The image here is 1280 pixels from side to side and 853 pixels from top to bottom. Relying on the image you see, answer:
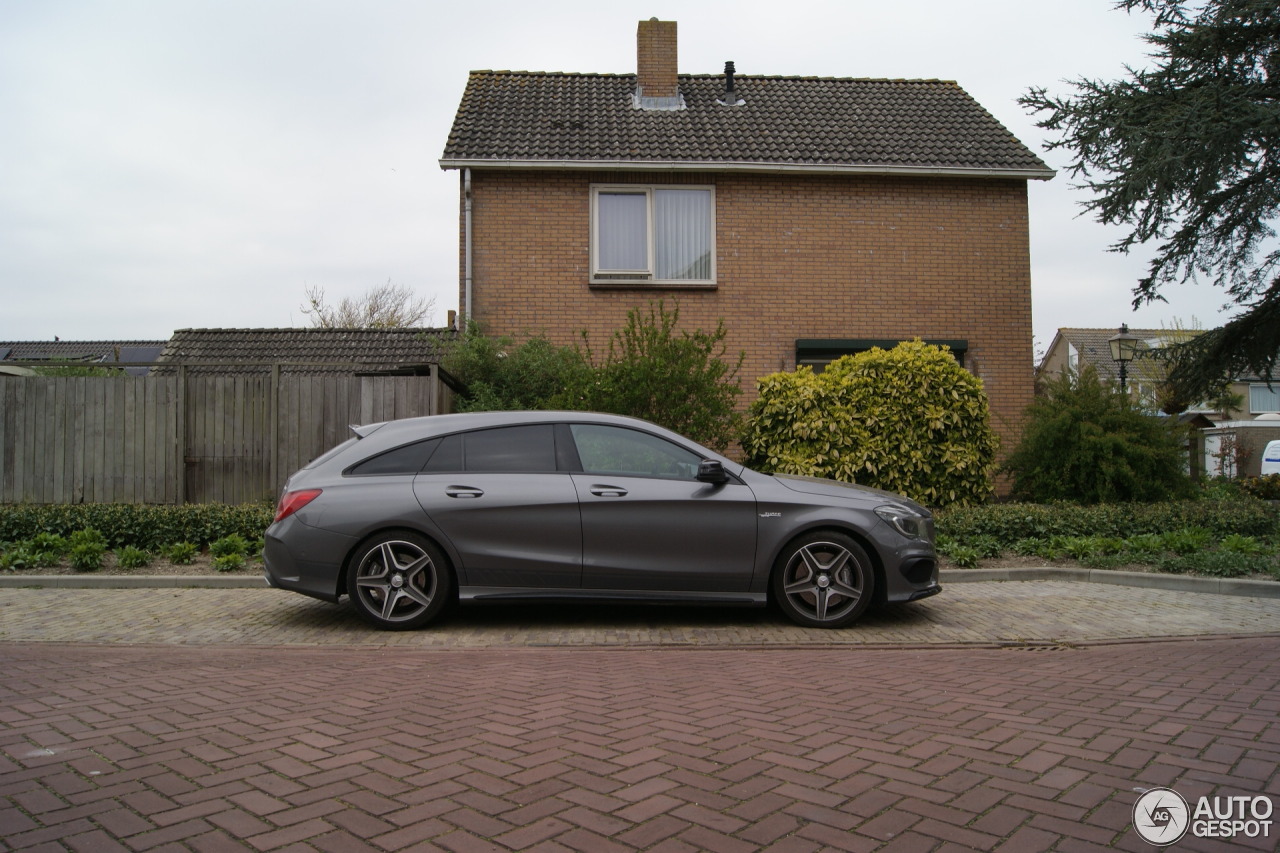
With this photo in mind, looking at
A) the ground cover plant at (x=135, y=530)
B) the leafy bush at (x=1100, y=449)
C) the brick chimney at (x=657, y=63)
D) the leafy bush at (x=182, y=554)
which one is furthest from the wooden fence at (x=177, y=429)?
the brick chimney at (x=657, y=63)

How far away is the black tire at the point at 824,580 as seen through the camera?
22.1 ft

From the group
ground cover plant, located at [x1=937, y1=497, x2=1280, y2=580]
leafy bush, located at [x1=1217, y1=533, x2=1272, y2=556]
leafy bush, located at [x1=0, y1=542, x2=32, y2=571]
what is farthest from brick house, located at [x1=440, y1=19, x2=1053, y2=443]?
leafy bush, located at [x1=0, y1=542, x2=32, y2=571]

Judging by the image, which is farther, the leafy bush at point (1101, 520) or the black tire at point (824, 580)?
the leafy bush at point (1101, 520)

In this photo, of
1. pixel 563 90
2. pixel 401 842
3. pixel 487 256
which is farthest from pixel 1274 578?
pixel 563 90

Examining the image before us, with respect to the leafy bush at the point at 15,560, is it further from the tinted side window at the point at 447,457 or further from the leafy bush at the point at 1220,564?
the leafy bush at the point at 1220,564

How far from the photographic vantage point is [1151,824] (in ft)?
9.96

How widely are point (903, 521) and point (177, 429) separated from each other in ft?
28.5

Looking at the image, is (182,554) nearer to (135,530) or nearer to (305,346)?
(135,530)

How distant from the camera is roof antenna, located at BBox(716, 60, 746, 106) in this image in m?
17.8

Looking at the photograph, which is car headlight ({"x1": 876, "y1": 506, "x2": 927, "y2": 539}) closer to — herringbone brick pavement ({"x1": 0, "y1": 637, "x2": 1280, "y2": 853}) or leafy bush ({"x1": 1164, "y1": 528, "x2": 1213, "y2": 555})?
herringbone brick pavement ({"x1": 0, "y1": 637, "x2": 1280, "y2": 853})

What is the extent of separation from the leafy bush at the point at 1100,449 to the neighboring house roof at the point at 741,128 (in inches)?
211

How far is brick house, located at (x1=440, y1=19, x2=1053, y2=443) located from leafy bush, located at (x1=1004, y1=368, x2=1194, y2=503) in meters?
3.13

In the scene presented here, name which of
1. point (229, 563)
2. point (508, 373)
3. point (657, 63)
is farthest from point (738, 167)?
point (229, 563)

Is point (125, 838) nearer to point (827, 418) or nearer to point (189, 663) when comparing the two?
point (189, 663)
